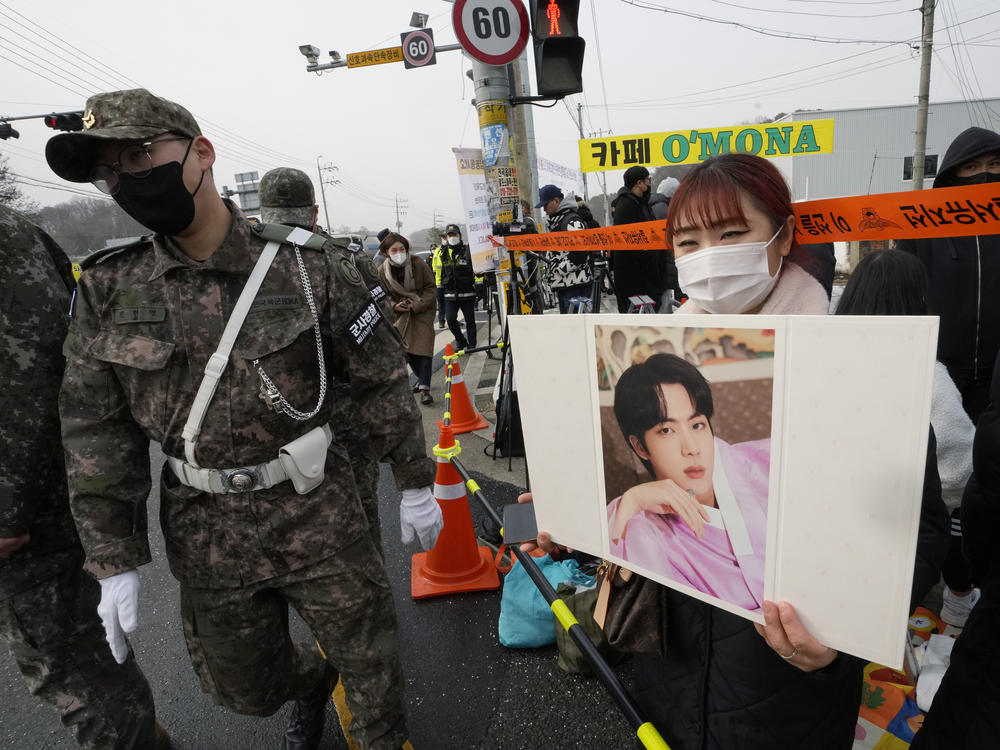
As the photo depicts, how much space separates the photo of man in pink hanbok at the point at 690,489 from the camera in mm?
826

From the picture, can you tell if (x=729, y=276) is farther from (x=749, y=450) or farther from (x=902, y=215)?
(x=902, y=215)

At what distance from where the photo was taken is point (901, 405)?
0.65 metres

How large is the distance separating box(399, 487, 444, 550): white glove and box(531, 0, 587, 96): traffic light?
329 centimetres

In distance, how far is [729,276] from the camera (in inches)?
42.6

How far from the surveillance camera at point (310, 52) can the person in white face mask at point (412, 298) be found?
762cm

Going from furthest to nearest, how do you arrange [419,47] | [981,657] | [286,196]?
[419,47]
[286,196]
[981,657]

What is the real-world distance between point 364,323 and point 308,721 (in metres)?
1.55

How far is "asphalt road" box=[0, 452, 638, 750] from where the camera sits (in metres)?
2.17

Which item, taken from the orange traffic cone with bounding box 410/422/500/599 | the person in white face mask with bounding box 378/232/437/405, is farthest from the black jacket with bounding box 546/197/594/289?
the orange traffic cone with bounding box 410/422/500/599

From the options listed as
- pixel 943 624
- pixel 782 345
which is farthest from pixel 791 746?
pixel 943 624

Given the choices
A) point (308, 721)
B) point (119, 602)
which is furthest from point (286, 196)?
point (308, 721)

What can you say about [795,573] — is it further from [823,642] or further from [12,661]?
[12,661]

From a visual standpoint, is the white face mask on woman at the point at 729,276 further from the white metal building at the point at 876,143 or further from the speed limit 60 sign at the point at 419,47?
the white metal building at the point at 876,143

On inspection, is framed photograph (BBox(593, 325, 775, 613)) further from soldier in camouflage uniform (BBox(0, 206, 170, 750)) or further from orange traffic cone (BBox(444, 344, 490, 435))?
orange traffic cone (BBox(444, 344, 490, 435))
